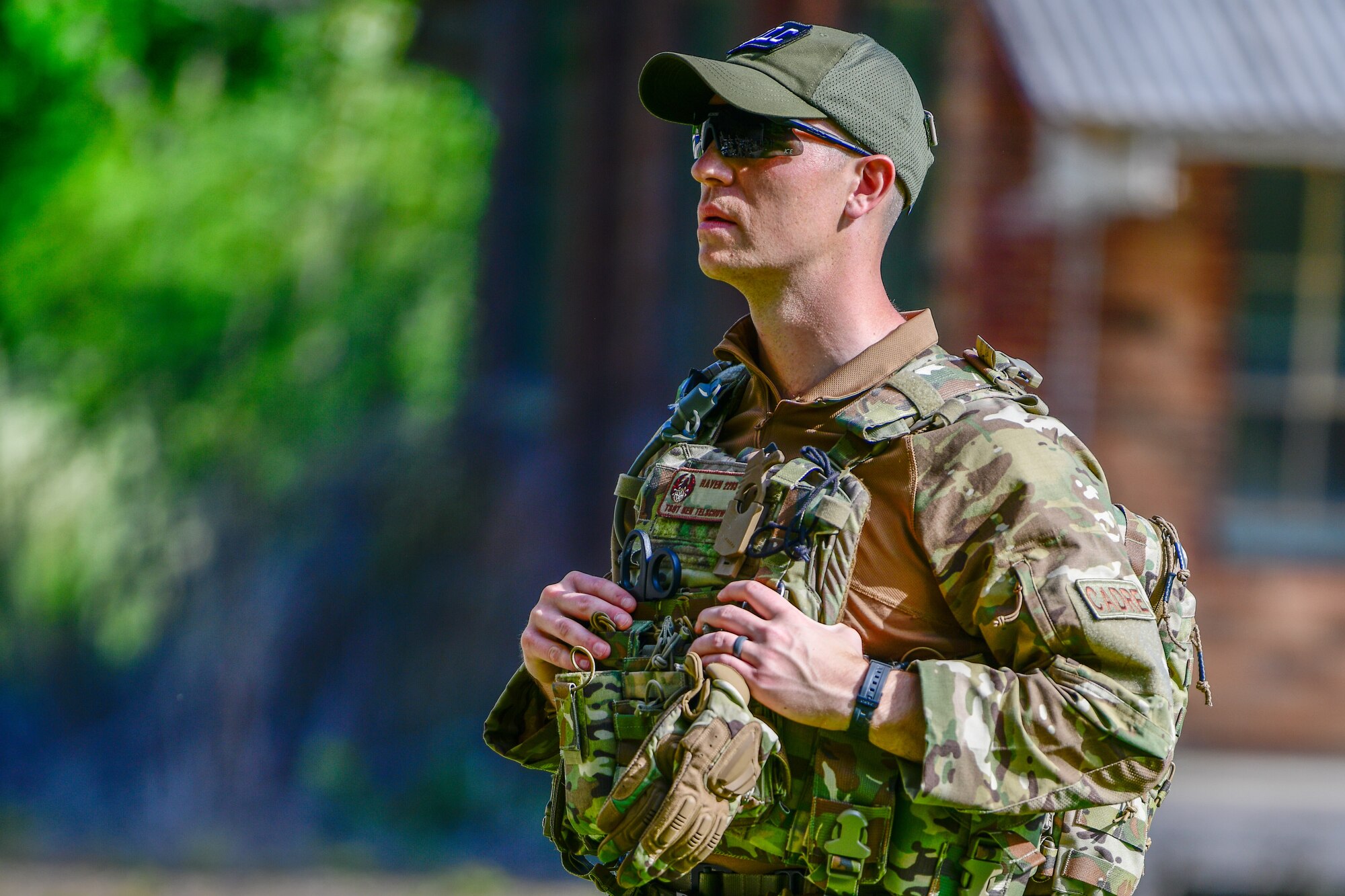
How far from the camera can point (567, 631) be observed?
2.46m

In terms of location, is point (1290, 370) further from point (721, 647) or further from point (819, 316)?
point (721, 647)

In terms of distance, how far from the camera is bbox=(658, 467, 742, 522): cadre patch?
96.7 inches

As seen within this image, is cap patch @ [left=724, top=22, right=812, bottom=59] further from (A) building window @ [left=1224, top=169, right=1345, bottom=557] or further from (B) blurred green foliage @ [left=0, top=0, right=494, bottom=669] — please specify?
(A) building window @ [left=1224, top=169, right=1345, bottom=557]

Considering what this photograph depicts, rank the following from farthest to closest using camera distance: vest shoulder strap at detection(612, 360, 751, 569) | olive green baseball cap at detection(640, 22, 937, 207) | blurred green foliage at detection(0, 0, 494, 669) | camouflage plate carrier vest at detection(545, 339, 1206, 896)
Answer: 1. blurred green foliage at detection(0, 0, 494, 669)
2. vest shoulder strap at detection(612, 360, 751, 569)
3. olive green baseball cap at detection(640, 22, 937, 207)
4. camouflage plate carrier vest at detection(545, 339, 1206, 896)

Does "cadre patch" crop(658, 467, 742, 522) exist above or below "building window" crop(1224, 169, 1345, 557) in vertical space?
below

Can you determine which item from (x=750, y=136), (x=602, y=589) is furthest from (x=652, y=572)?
(x=750, y=136)

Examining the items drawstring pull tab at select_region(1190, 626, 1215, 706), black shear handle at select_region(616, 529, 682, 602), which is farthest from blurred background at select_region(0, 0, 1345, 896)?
black shear handle at select_region(616, 529, 682, 602)

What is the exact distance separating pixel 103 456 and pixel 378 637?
1.68 metres

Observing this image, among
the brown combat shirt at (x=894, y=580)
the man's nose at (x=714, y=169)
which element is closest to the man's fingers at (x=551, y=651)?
the brown combat shirt at (x=894, y=580)

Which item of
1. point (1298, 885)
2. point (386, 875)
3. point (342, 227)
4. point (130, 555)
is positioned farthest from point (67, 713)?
point (1298, 885)

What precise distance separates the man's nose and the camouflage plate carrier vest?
398 mm

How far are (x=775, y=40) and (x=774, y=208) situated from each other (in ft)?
0.93

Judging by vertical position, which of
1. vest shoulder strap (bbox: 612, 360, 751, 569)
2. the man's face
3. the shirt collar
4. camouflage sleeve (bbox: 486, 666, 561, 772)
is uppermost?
the man's face

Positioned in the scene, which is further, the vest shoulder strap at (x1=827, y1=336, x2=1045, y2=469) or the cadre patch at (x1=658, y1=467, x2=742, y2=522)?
the cadre patch at (x1=658, y1=467, x2=742, y2=522)
